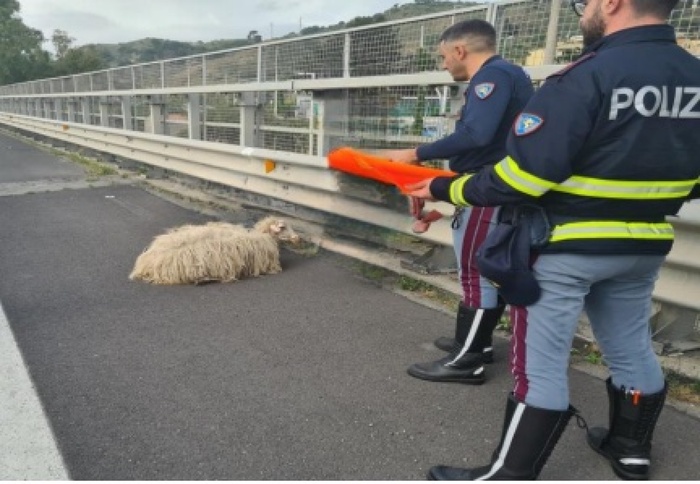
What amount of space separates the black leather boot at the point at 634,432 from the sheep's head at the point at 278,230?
3.61 metres

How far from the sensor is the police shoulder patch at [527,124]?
1872 mm

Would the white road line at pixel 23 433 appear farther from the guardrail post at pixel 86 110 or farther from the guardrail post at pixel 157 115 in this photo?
the guardrail post at pixel 86 110

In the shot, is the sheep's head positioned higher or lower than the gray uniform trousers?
lower

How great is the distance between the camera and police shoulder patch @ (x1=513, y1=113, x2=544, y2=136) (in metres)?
1.87

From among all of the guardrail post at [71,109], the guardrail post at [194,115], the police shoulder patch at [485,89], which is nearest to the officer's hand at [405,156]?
the police shoulder patch at [485,89]

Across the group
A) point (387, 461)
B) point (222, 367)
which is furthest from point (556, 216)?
point (222, 367)

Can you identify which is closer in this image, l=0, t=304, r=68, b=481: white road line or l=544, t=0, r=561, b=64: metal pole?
l=0, t=304, r=68, b=481: white road line

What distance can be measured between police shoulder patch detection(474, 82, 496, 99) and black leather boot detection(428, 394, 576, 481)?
1.42 metres

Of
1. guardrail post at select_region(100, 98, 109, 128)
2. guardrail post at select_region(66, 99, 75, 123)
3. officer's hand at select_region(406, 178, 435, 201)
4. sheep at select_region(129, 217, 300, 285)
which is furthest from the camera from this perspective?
guardrail post at select_region(66, 99, 75, 123)

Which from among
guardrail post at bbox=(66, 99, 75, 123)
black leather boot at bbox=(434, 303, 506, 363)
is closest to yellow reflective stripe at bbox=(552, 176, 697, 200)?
black leather boot at bbox=(434, 303, 506, 363)

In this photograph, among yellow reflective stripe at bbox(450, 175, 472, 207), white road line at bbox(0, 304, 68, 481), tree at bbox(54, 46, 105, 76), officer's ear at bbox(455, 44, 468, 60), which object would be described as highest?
tree at bbox(54, 46, 105, 76)

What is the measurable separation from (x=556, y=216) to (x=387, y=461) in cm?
124

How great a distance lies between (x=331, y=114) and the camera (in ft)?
18.5

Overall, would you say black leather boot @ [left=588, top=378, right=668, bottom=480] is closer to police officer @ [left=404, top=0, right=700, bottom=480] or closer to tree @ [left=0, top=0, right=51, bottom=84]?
police officer @ [left=404, top=0, right=700, bottom=480]
